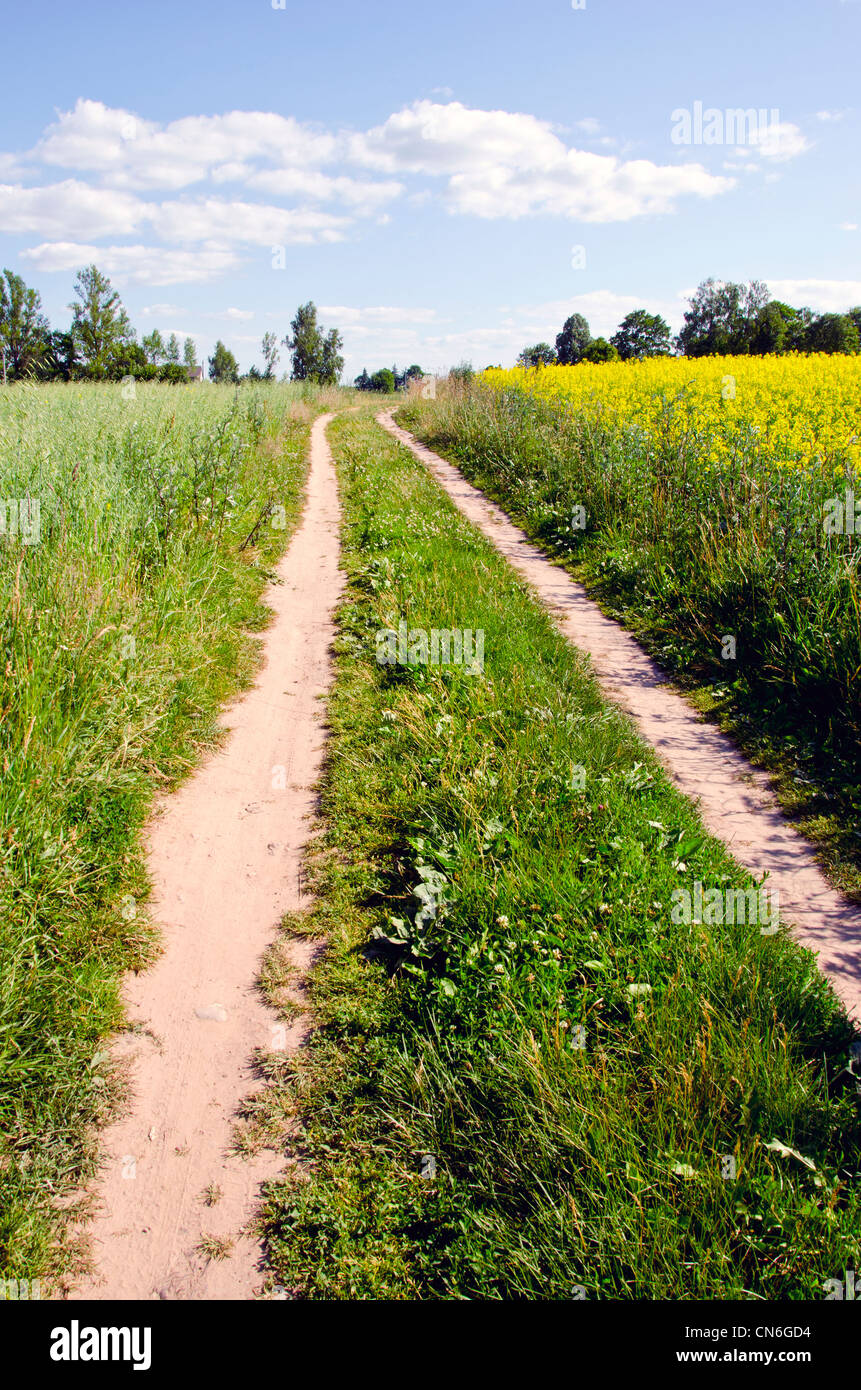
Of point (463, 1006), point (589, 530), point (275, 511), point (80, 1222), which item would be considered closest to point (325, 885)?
point (463, 1006)

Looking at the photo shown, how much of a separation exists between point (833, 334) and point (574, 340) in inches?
620

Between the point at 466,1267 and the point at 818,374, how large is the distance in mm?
17187

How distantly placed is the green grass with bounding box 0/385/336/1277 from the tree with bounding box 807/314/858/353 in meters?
45.9

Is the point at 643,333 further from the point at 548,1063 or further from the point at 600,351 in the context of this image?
the point at 548,1063

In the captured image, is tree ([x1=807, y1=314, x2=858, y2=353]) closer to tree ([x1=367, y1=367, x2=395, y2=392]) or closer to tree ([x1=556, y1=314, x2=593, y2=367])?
tree ([x1=556, y1=314, x2=593, y2=367])

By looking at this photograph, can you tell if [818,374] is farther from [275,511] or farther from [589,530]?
[275,511]

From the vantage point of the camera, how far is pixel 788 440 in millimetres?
9477

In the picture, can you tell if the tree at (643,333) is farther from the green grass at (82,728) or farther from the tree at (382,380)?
the green grass at (82,728)

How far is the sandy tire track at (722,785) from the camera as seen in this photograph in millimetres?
3846

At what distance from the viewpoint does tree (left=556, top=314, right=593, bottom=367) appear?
49219 mm

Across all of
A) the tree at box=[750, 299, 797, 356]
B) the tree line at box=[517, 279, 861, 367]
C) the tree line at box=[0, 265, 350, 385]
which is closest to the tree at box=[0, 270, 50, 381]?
the tree line at box=[0, 265, 350, 385]

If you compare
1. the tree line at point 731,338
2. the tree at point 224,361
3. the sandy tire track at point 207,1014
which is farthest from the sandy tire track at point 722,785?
the tree at point 224,361

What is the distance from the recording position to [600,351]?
4350 centimetres
